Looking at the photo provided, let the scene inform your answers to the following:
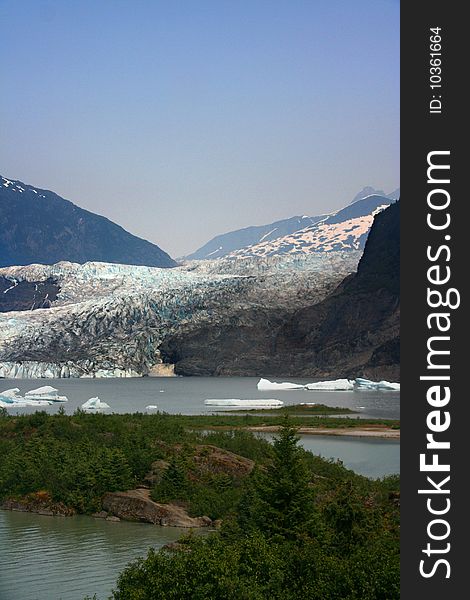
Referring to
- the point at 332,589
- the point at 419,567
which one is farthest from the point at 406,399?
the point at 332,589

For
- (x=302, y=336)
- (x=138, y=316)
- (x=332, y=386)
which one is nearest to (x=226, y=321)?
(x=302, y=336)

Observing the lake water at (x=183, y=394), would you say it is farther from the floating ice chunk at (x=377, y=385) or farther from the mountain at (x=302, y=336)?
Answer: the mountain at (x=302, y=336)

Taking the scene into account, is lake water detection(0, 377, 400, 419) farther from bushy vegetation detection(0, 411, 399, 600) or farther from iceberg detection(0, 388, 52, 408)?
bushy vegetation detection(0, 411, 399, 600)

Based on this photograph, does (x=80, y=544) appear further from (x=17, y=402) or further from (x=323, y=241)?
(x=323, y=241)

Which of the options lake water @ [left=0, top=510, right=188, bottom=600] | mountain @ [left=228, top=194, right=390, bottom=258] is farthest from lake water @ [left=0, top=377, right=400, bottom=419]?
mountain @ [left=228, top=194, right=390, bottom=258]

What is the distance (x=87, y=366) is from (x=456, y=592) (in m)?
78.3

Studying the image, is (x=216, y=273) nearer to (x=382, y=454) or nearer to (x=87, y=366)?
(x=87, y=366)

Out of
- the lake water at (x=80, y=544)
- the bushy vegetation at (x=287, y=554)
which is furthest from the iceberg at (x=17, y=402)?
the bushy vegetation at (x=287, y=554)

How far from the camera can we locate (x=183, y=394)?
62.3 metres

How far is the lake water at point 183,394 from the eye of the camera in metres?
48.4

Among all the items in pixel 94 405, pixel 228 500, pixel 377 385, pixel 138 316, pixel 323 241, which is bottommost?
pixel 228 500

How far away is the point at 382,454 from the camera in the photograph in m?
27.6

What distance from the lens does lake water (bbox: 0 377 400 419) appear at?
1906 inches

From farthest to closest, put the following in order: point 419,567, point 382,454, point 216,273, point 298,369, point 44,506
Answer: point 216,273, point 298,369, point 382,454, point 44,506, point 419,567
